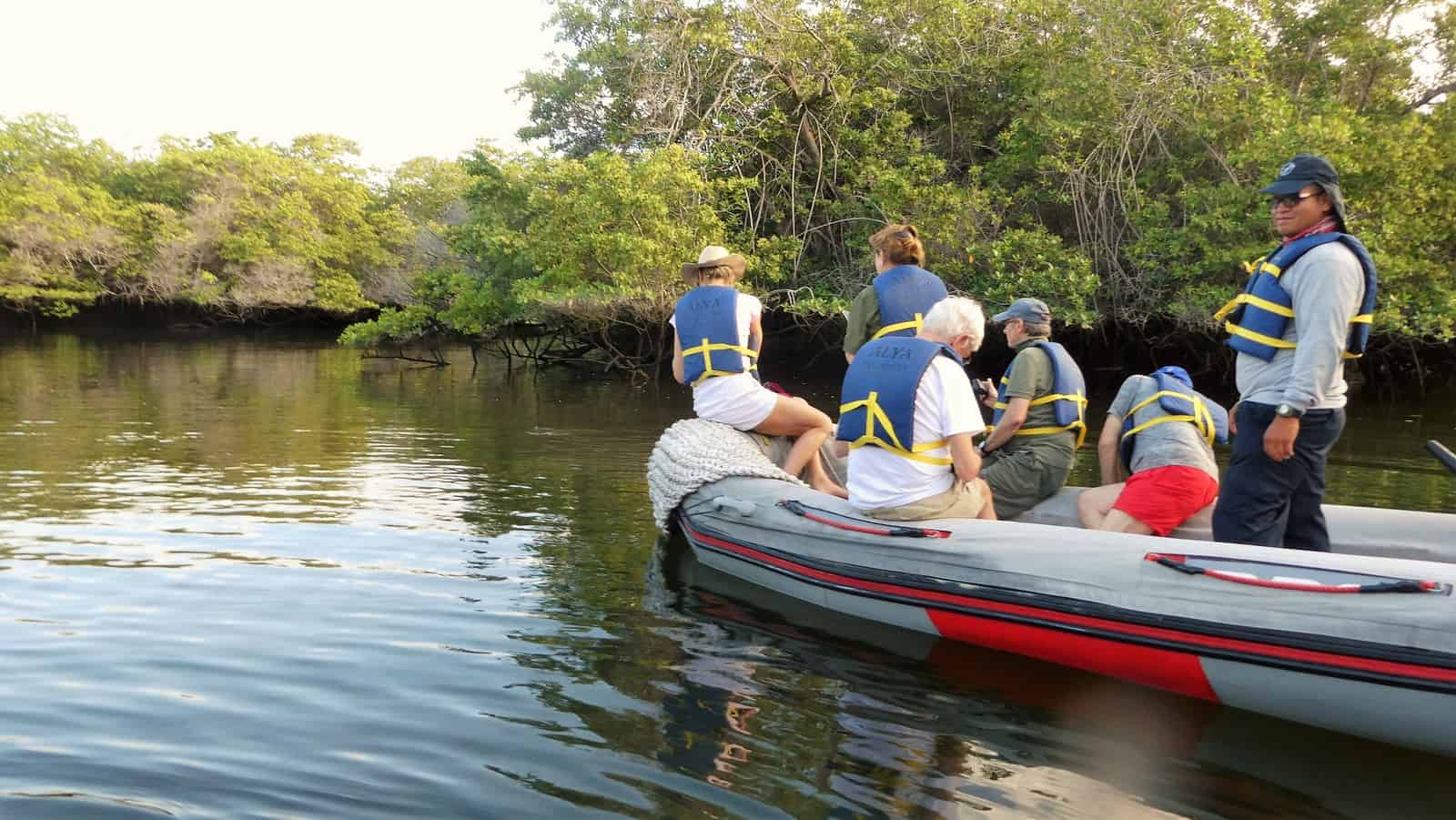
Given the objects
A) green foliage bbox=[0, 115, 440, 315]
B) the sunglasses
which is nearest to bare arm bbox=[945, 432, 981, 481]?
the sunglasses

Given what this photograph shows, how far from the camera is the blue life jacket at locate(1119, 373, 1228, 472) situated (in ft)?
14.8

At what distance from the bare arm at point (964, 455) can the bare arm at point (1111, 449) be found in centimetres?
76

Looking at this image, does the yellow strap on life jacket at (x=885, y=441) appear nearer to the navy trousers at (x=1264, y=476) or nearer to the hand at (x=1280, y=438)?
the navy trousers at (x=1264, y=476)

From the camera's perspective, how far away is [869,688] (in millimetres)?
3977

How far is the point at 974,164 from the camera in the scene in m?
17.0

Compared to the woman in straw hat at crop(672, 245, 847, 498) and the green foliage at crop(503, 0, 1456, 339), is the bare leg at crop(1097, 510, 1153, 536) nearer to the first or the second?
the woman in straw hat at crop(672, 245, 847, 498)

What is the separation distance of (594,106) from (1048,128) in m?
9.72

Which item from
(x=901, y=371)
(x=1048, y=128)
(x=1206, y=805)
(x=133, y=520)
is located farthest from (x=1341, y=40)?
(x=133, y=520)

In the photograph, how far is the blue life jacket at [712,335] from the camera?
5.71m

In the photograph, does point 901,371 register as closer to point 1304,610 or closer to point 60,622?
point 1304,610

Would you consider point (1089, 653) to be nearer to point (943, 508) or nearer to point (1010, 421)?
point (943, 508)

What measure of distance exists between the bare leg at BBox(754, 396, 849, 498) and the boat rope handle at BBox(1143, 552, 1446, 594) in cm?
233

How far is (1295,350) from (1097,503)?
4.16 feet

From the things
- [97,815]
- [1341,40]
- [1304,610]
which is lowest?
[97,815]
